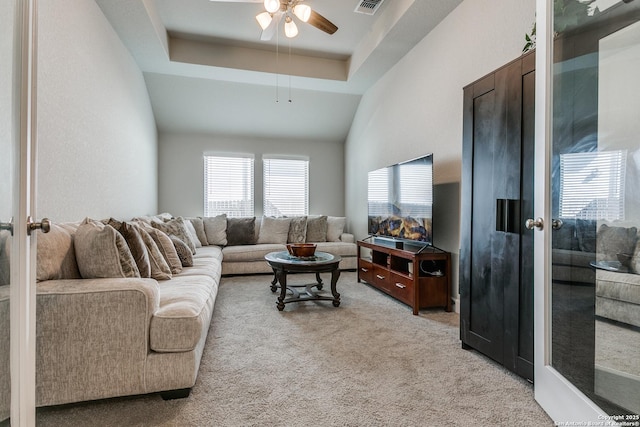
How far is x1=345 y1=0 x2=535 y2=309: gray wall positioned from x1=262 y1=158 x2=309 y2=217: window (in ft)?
5.92

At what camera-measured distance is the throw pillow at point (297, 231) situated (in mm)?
5238

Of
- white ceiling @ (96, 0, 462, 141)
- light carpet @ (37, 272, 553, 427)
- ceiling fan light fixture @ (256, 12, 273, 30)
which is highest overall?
white ceiling @ (96, 0, 462, 141)

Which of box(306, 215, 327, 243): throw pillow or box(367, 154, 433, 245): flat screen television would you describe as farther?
box(306, 215, 327, 243): throw pillow

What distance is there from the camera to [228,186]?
5.84m

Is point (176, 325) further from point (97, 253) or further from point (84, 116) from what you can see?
point (84, 116)

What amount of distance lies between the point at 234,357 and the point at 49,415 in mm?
917

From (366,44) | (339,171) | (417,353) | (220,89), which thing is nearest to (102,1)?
(220,89)

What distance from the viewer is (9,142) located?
3.51 feet

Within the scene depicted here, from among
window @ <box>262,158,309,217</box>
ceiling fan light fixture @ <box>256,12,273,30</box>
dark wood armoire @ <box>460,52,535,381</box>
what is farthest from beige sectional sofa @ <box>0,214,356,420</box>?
window @ <box>262,158,309,217</box>

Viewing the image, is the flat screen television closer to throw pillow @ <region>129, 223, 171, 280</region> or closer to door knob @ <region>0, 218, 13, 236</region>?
throw pillow @ <region>129, 223, 171, 280</region>

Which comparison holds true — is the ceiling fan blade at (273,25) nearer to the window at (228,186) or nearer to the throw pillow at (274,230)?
the throw pillow at (274,230)

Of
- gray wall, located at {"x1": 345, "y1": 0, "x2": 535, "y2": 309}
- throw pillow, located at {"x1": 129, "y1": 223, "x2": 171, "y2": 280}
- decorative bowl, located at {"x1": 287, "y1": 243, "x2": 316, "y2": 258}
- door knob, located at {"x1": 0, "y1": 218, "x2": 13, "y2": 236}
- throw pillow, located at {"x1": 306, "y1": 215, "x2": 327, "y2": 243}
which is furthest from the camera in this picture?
throw pillow, located at {"x1": 306, "y1": 215, "x2": 327, "y2": 243}

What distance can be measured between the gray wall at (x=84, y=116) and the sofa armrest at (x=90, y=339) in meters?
0.95

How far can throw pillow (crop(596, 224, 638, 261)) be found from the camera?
1.23 meters
